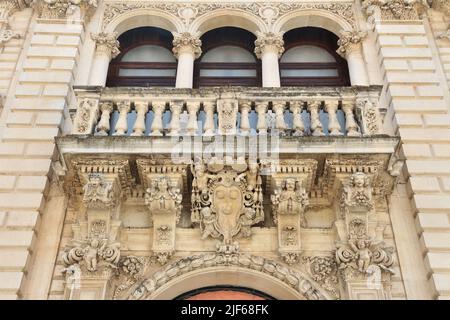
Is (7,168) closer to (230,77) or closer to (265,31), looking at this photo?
(230,77)

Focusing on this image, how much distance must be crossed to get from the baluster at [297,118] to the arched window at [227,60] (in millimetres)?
2508

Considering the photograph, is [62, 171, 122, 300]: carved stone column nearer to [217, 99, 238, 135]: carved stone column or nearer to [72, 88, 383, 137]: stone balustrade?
[72, 88, 383, 137]: stone balustrade

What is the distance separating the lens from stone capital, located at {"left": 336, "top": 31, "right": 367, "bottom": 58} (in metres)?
12.8

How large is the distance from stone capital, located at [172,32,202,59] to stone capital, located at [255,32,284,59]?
131 centimetres

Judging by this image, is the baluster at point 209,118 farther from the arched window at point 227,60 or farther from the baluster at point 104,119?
the arched window at point 227,60

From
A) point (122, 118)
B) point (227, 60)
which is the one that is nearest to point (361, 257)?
point (122, 118)

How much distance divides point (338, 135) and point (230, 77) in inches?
155

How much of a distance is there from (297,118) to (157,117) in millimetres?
2467

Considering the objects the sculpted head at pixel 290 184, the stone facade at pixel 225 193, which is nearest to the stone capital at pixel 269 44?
the stone facade at pixel 225 193

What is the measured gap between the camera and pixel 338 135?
9812 millimetres

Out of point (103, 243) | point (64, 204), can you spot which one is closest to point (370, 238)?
point (103, 243)

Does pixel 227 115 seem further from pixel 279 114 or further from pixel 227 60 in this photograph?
pixel 227 60

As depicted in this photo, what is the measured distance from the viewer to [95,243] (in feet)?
30.1

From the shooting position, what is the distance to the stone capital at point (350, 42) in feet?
41.9
